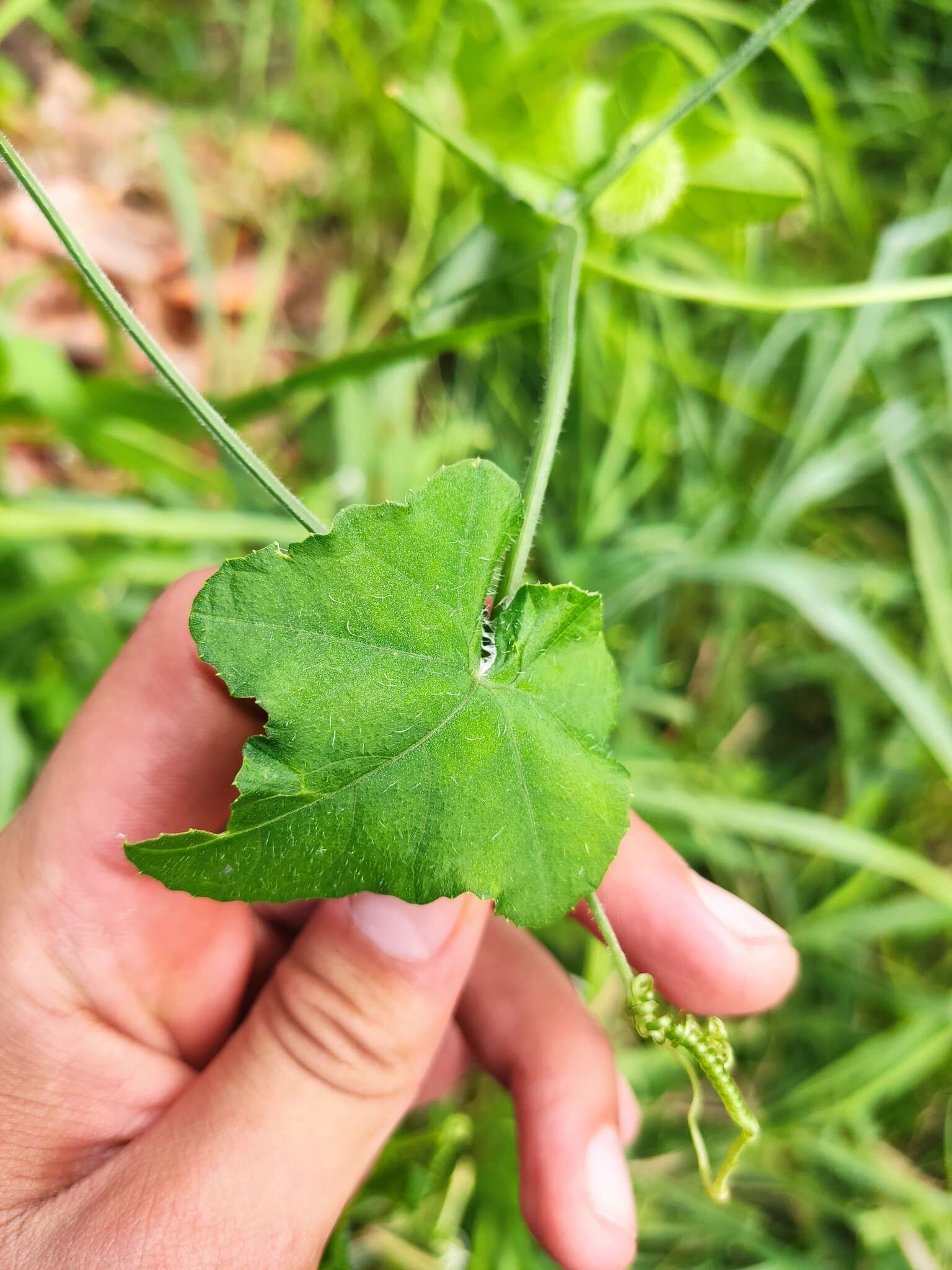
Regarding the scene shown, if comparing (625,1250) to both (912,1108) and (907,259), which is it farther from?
(907,259)

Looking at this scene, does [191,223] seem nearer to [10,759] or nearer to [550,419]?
[10,759]

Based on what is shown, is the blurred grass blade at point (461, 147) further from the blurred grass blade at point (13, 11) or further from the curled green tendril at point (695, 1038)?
the curled green tendril at point (695, 1038)

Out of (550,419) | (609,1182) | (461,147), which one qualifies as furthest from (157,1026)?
→ (461,147)

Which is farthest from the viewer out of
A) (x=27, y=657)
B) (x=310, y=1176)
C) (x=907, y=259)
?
(x=27, y=657)

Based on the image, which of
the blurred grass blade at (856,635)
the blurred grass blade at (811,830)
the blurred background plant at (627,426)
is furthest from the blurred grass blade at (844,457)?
the blurred grass blade at (811,830)

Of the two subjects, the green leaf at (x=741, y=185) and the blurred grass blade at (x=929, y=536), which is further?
the blurred grass blade at (x=929, y=536)

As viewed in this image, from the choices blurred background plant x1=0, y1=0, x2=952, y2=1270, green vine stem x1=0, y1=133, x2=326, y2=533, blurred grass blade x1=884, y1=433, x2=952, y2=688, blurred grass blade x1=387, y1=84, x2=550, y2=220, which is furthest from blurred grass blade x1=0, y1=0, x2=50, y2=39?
blurred grass blade x1=884, y1=433, x2=952, y2=688

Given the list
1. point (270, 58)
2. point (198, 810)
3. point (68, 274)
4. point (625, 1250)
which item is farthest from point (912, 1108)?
point (270, 58)
